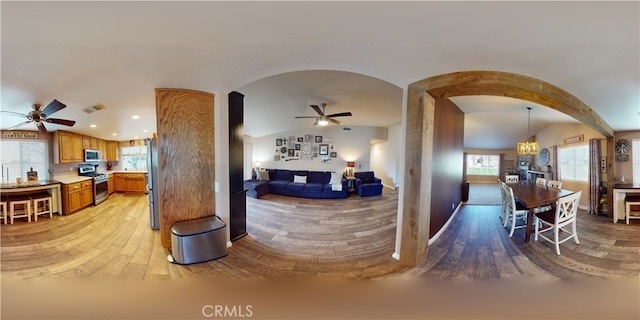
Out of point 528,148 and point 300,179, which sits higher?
point 528,148

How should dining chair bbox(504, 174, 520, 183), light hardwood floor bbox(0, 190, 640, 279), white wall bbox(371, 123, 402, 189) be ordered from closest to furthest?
light hardwood floor bbox(0, 190, 640, 279) → dining chair bbox(504, 174, 520, 183) → white wall bbox(371, 123, 402, 189)

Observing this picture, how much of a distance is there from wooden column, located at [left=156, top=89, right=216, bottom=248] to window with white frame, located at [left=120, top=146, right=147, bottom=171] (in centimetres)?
38

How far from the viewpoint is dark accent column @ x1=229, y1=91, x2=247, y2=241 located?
1975 mm

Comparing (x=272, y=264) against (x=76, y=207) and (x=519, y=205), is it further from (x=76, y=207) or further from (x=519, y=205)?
(x=519, y=205)

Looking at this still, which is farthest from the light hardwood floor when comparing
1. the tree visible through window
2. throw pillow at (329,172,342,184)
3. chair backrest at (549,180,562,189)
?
throw pillow at (329,172,342,184)

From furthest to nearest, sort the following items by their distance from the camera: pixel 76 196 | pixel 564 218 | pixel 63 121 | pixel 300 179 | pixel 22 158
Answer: pixel 300 179 → pixel 564 218 → pixel 76 196 → pixel 63 121 → pixel 22 158

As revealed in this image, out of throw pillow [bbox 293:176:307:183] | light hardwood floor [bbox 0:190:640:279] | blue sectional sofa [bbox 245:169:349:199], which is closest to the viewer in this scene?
light hardwood floor [bbox 0:190:640:279]

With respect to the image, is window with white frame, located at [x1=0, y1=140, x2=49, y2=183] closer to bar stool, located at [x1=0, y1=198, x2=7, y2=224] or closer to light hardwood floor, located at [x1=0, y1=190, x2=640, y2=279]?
bar stool, located at [x1=0, y1=198, x2=7, y2=224]

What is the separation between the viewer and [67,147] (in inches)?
47.9

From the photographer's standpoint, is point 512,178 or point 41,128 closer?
point 41,128

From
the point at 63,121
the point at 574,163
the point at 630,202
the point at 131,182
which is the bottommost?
the point at 630,202

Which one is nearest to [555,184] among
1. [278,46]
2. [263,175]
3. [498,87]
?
[498,87]

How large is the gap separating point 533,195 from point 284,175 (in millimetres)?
5202

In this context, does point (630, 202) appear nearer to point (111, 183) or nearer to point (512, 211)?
point (512, 211)
